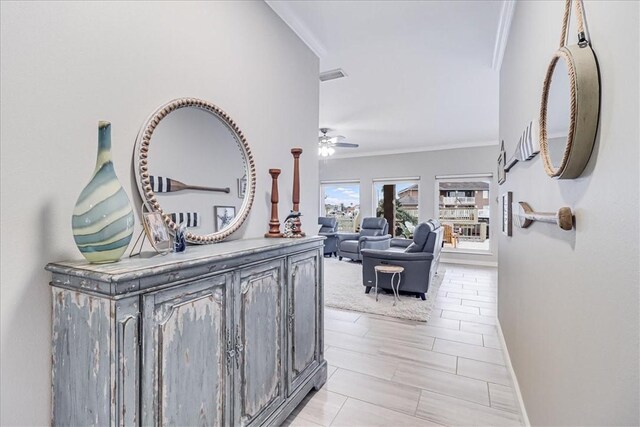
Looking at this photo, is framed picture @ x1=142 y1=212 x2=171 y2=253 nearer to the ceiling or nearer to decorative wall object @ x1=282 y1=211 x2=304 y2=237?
decorative wall object @ x1=282 y1=211 x2=304 y2=237

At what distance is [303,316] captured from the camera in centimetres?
197

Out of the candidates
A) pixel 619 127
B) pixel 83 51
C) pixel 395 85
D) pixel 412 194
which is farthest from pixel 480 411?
pixel 412 194

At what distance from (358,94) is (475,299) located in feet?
10.8

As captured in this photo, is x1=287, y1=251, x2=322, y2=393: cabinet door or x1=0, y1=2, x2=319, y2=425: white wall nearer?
x1=0, y1=2, x2=319, y2=425: white wall

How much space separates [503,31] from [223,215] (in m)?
2.72

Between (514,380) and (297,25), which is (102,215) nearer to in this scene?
(297,25)

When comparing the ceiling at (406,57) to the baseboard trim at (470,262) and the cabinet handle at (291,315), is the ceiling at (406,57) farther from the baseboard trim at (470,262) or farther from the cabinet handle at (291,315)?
the baseboard trim at (470,262)

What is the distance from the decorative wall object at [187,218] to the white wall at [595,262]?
161 cm

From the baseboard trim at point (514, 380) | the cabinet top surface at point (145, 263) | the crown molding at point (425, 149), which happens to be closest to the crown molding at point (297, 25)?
the cabinet top surface at point (145, 263)

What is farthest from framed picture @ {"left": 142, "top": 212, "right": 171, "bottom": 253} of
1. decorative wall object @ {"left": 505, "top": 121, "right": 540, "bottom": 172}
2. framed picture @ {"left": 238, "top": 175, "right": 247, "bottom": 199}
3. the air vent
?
the air vent

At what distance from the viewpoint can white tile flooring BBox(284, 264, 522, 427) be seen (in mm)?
1911

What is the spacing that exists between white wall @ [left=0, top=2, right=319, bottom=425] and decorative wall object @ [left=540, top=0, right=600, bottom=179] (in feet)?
5.30

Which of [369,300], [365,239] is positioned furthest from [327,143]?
[369,300]

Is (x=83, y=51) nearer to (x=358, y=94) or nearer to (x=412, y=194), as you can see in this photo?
(x=358, y=94)
